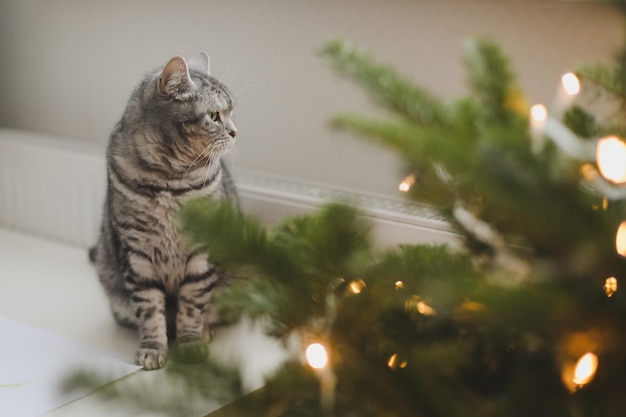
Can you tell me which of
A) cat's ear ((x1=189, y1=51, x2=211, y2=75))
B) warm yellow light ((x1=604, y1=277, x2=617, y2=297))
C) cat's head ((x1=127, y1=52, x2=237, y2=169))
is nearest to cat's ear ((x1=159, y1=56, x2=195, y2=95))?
cat's head ((x1=127, y1=52, x2=237, y2=169))

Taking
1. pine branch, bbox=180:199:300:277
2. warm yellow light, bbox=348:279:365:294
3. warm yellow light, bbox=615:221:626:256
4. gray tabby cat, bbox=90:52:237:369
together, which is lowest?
gray tabby cat, bbox=90:52:237:369

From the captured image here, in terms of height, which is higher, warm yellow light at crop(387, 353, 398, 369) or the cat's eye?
warm yellow light at crop(387, 353, 398, 369)

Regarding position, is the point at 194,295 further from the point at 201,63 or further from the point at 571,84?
the point at 571,84

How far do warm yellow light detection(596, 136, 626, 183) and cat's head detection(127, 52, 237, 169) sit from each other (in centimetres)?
65

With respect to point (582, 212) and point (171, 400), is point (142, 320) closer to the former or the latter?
point (171, 400)

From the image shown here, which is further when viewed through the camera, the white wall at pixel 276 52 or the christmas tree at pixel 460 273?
the white wall at pixel 276 52

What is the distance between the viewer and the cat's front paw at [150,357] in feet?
3.34

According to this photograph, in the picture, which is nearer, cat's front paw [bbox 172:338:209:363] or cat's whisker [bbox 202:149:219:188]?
cat's front paw [bbox 172:338:209:363]

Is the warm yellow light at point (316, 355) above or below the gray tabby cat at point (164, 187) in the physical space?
above

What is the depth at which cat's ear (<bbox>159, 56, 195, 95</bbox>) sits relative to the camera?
1.00m

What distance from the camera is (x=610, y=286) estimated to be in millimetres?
416

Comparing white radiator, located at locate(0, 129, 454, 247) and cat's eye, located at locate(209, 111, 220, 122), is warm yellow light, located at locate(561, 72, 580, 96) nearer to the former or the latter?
cat's eye, located at locate(209, 111, 220, 122)

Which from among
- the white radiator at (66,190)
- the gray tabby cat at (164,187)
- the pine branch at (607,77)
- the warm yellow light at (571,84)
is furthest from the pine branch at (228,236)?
the white radiator at (66,190)

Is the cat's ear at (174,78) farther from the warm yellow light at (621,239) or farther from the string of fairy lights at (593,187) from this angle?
the warm yellow light at (621,239)
